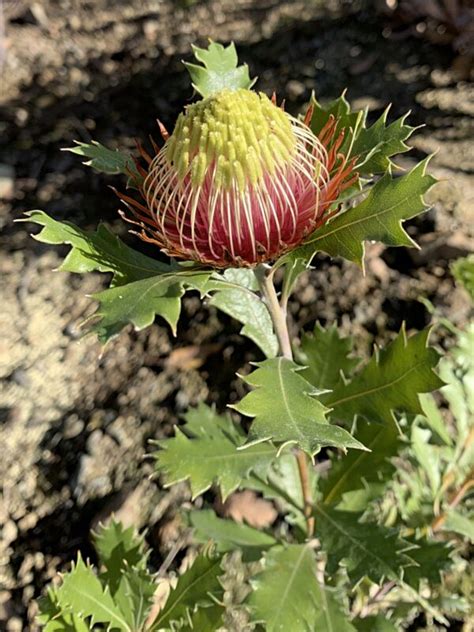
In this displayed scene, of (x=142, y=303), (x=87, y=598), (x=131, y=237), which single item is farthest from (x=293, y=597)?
(x=131, y=237)

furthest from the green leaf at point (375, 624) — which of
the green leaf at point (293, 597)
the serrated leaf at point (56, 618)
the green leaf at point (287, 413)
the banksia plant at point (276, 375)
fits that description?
the green leaf at point (287, 413)

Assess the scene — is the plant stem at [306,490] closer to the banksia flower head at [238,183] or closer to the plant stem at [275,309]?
the plant stem at [275,309]

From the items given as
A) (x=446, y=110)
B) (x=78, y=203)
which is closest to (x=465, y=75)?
(x=446, y=110)

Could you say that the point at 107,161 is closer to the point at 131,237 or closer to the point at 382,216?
the point at 382,216

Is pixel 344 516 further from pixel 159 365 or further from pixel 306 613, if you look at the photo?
pixel 159 365

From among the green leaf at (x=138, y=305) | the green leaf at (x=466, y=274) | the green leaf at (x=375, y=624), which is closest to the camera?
the green leaf at (x=138, y=305)

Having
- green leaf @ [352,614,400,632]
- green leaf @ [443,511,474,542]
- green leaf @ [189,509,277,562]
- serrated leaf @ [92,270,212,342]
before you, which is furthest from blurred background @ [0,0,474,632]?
green leaf @ [443,511,474,542]
